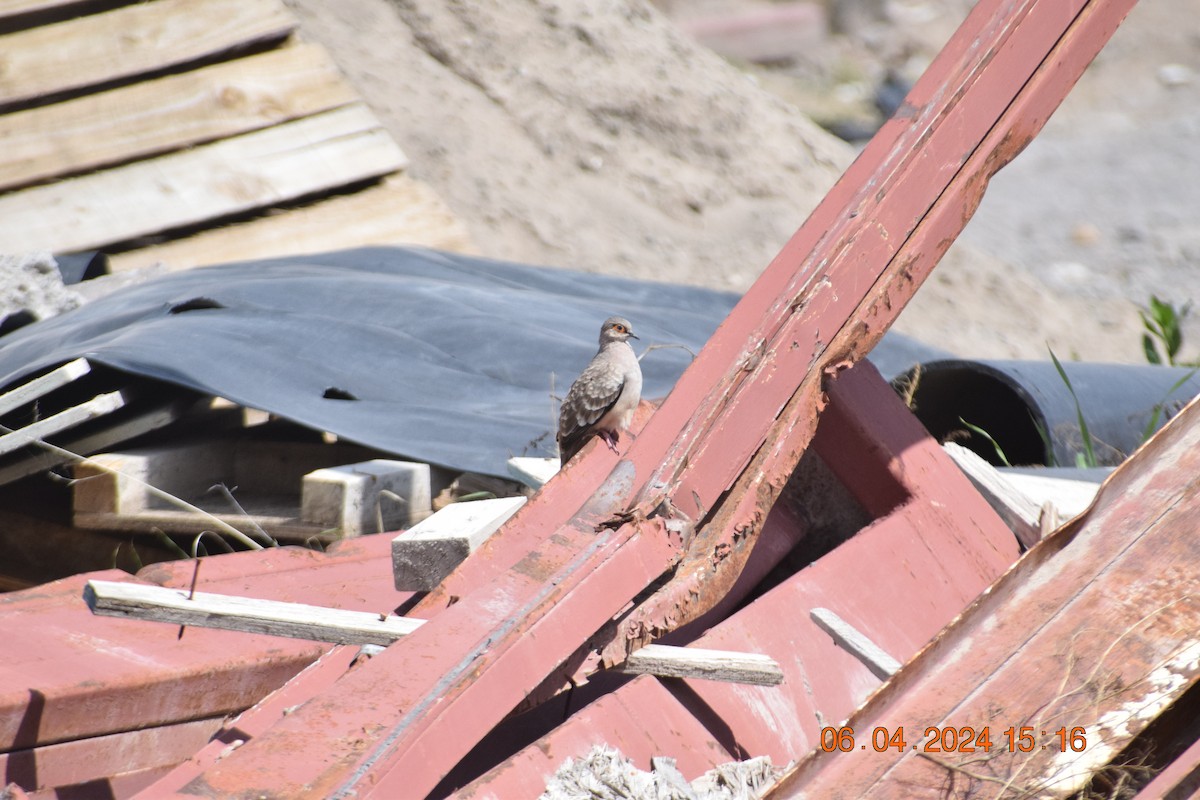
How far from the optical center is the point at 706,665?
195 centimetres

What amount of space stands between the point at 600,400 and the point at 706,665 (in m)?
1.30

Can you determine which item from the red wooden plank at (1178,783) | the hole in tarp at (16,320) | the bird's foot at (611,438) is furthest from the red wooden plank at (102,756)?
the hole in tarp at (16,320)

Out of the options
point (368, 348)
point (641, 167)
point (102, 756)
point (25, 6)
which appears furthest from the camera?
point (641, 167)

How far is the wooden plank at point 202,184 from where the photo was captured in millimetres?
4891

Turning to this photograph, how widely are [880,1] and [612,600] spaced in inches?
641

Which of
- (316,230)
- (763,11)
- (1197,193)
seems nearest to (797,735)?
(316,230)

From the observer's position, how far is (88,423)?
10.5 ft

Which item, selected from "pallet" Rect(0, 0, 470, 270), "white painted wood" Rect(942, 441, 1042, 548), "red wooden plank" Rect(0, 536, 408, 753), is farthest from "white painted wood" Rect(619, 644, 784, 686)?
"pallet" Rect(0, 0, 470, 270)

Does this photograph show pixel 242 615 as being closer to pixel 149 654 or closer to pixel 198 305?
pixel 149 654

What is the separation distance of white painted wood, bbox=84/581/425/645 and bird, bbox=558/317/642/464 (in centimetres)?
130

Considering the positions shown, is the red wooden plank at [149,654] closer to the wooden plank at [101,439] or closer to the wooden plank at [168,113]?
the wooden plank at [101,439]

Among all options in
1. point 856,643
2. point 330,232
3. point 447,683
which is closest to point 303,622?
point 447,683
